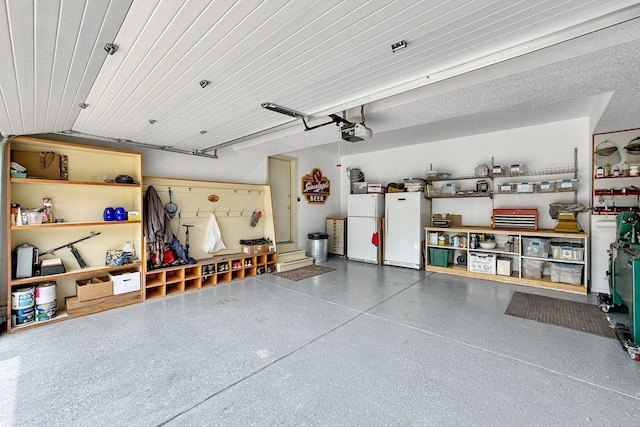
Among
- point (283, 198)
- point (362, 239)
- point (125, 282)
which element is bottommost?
point (125, 282)

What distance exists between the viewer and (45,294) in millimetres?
3154

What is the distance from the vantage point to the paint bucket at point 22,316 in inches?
118

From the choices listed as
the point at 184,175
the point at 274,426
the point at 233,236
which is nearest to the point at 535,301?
the point at 274,426

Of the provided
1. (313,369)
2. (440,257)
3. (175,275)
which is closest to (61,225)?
(175,275)

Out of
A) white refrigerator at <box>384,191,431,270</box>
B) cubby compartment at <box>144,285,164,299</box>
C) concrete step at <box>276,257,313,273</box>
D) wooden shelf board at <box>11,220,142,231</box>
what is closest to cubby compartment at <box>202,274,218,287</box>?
cubby compartment at <box>144,285,164,299</box>

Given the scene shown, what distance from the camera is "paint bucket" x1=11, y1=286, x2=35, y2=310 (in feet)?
9.80

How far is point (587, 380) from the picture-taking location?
2057 millimetres

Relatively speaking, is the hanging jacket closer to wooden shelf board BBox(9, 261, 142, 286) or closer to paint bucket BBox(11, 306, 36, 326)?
wooden shelf board BBox(9, 261, 142, 286)

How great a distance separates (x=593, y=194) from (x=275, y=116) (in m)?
5.01

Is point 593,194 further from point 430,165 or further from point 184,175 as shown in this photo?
point 184,175

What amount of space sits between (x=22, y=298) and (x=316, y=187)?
18.2 ft

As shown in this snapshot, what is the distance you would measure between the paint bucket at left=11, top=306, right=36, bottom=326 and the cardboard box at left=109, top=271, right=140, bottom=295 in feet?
2.55

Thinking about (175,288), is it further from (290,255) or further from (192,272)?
(290,255)

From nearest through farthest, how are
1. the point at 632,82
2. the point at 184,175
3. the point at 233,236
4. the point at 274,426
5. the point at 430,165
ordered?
the point at 274,426
the point at 632,82
the point at 184,175
the point at 233,236
the point at 430,165
